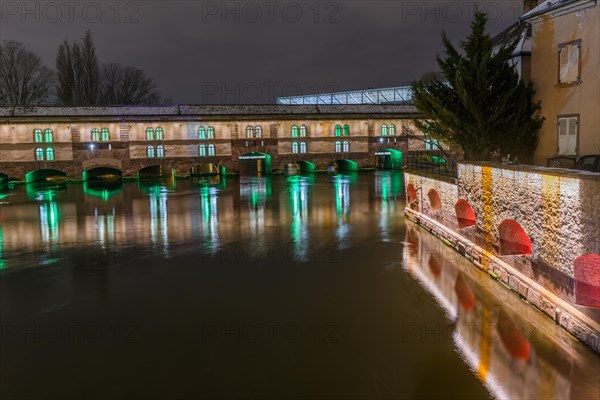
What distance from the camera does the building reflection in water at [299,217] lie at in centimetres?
1983

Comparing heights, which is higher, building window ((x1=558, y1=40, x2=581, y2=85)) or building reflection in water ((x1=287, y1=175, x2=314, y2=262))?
building window ((x1=558, y1=40, x2=581, y2=85))

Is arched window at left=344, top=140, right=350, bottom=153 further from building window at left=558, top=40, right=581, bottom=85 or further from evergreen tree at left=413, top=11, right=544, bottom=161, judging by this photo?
building window at left=558, top=40, right=581, bottom=85

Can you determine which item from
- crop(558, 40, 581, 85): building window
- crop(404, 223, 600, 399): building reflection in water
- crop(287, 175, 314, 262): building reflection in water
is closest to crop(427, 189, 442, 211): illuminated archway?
crop(287, 175, 314, 262): building reflection in water

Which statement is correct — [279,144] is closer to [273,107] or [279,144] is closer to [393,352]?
[273,107]

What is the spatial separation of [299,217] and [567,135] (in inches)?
549

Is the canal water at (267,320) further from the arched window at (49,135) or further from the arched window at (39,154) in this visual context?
the arched window at (49,135)

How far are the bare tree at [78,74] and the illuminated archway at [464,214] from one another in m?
49.6

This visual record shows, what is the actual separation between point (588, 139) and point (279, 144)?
41735 mm

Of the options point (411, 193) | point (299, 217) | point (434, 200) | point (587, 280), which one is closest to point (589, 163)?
point (587, 280)

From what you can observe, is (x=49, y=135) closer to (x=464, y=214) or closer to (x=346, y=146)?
(x=346, y=146)

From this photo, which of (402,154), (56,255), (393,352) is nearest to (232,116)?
(402,154)

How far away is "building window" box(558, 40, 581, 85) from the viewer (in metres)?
16.1

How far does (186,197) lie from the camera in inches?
1448

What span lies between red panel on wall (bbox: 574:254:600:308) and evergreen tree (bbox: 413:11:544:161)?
781cm
